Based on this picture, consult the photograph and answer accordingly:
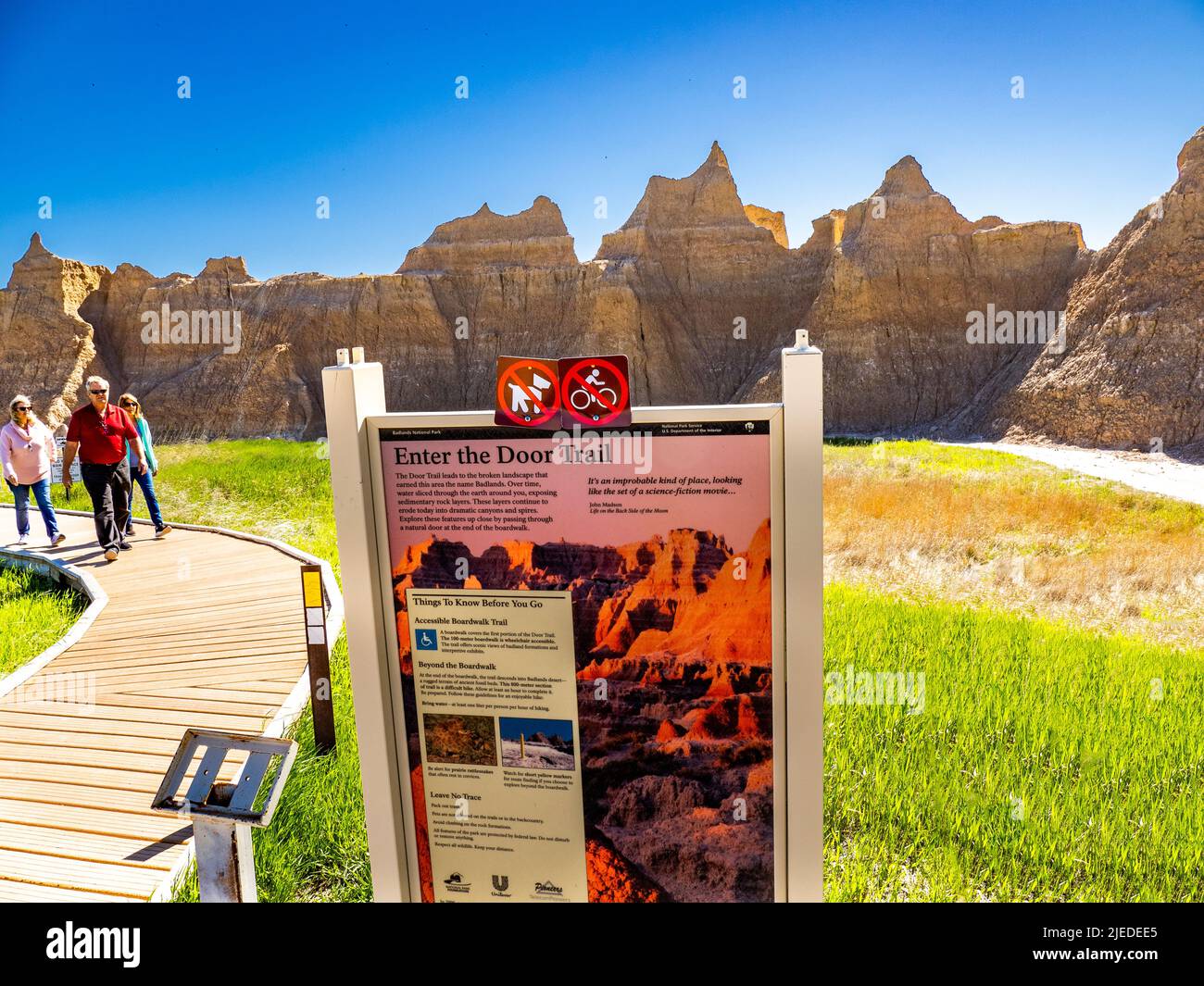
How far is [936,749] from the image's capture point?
4.45 m

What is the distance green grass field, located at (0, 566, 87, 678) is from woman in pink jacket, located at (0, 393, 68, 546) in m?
0.82

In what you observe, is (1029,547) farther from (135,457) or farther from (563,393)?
(135,457)

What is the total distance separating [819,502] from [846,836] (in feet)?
7.74

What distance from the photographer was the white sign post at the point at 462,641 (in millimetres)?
2355

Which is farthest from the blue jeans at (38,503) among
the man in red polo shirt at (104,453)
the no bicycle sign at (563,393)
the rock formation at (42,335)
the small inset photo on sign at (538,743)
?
the rock formation at (42,335)

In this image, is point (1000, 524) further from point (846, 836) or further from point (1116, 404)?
point (1116, 404)

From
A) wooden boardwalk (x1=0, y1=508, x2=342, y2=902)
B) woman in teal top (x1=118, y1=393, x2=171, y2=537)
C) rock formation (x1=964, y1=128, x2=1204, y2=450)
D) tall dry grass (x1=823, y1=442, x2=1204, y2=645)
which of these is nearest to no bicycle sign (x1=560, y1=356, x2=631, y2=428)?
wooden boardwalk (x1=0, y1=508, x2=342, y2=902)

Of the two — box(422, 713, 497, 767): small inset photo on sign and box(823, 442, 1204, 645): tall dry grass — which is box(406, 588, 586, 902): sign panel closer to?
box(422, 713, 497, 767): small inset photo on sign

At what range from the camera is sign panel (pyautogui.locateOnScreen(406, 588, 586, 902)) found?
2.55 m

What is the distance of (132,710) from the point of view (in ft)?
16.5

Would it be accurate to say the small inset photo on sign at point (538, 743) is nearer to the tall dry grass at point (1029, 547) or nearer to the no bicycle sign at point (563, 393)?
the no bicycle sign at point (563, 393)

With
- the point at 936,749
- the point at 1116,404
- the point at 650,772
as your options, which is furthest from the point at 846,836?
the point at 1116,404
